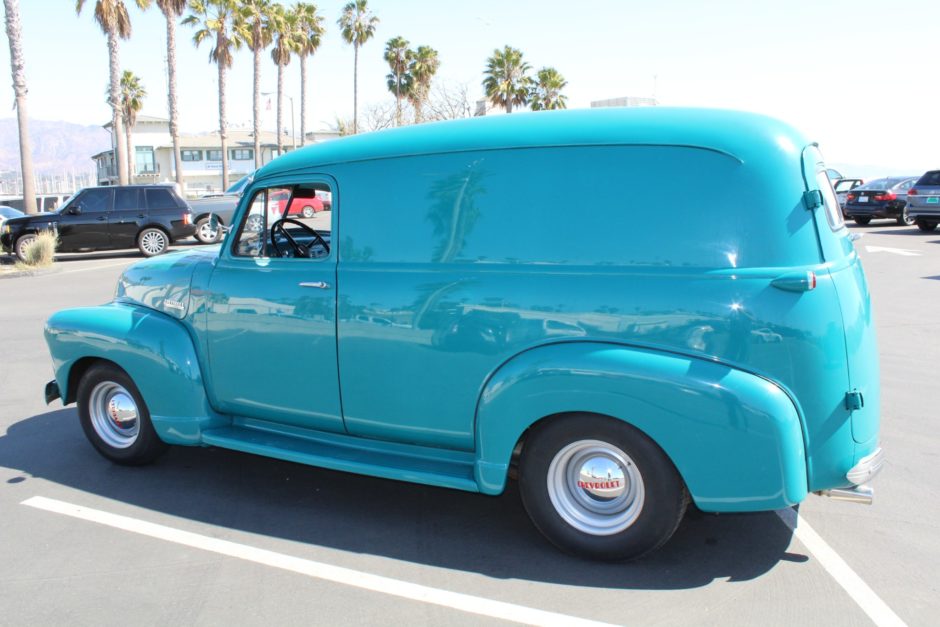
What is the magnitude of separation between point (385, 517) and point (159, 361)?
5.70 ft

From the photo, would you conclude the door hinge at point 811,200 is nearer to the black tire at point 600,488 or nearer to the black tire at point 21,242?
the black tire at point 600,488

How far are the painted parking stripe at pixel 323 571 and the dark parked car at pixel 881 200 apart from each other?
23539mm

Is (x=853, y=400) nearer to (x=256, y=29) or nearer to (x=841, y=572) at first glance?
(x=841, y=572)

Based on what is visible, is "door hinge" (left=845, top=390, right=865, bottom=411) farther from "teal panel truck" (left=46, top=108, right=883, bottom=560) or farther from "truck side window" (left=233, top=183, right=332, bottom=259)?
"truck side window" (left=233, top=183, right=332, bottom=259)

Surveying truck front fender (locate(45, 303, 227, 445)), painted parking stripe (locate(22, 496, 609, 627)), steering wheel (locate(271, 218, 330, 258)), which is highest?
steering wheel (locate(271, 218, 330, 258))

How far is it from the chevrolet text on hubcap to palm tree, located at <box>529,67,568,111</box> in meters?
36.1

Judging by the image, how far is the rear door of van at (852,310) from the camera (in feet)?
11.5

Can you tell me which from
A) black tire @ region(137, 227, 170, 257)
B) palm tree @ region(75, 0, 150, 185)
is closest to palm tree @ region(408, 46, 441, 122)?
palm tree @ region(75, 0, 150, 185)

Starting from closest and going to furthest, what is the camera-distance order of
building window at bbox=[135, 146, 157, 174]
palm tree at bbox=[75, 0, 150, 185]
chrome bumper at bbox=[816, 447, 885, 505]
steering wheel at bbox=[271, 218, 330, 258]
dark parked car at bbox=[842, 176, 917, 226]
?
chrome bumper at bbox=[816, 447, 885, 505]
steering wheel at bbox=[271, 218, 330, 258]
dark parked car at bbox=[842, 176, 917, 226]
palm tree at bbox=[75, 0, 150, 185]
building window at bbox=[135, 146, 157, 174]

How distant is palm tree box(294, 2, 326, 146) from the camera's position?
45.0 meters

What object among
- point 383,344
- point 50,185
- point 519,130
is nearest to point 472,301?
point 383,344

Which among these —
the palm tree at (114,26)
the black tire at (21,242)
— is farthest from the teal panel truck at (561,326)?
the palm tree at (114,26)

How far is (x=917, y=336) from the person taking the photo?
880cm

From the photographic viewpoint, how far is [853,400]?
347 centimetres
